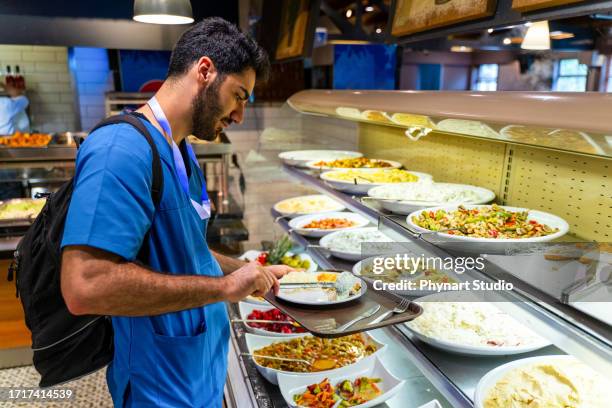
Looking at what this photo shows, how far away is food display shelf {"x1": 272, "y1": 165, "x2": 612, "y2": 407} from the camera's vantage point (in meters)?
1.17

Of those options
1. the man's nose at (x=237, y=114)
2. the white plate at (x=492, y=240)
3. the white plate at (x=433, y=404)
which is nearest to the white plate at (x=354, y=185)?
the white plate at (x=492, y=240)

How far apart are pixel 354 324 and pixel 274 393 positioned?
74 cm

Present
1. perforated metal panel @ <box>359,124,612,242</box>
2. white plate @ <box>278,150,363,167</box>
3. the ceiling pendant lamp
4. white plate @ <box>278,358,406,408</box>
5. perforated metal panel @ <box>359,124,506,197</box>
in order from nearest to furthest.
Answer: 1. perforated metal panel @ <box>359,124,612,242</box>
2. white plate @ <box>278,358,406,408</box>
3. perforated metal panel @ <box>359,124,506,197</box>
4. the ceiling pendant lamp
5. white plate @ <box>278,150,363,167</box>

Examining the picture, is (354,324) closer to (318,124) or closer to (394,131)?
(394,131)

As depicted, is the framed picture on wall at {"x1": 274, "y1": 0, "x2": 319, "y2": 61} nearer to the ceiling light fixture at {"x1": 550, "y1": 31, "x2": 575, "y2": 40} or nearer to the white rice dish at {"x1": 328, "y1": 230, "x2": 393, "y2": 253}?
the white rice dish at {"x1": 328, "y1": 230, "x2": 393, "y2": 253}

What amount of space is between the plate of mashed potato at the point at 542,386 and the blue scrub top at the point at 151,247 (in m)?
0.98

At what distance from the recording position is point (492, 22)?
210 cm

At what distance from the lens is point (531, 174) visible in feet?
7.01

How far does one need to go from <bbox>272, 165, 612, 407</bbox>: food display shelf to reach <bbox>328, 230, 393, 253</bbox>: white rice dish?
308mm

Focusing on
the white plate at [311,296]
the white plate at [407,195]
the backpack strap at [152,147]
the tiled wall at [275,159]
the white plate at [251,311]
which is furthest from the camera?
the tiled wall at [275,159]

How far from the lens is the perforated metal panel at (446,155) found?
7.95ft

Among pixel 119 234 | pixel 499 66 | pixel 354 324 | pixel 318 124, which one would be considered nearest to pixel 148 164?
pixel 119 234

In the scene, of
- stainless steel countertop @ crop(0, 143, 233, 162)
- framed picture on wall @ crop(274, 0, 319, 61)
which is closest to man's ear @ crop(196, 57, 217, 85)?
framed picture on wall @ crop(274, 0, 319, 61)

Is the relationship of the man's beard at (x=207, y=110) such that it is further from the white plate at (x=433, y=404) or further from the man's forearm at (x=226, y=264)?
A: the white plate at (x=433, y=404)
